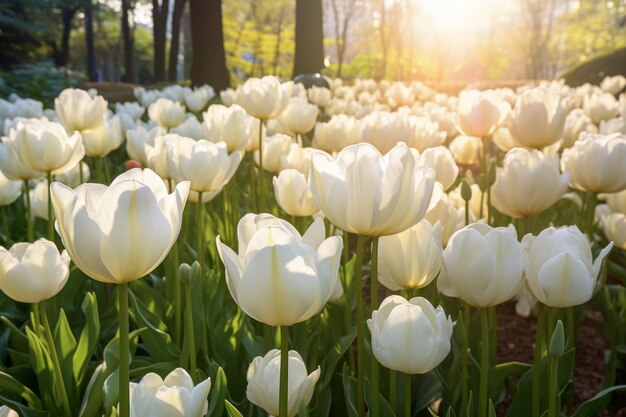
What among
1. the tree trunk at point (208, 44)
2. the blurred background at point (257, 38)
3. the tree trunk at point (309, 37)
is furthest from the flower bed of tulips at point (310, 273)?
the tree trunk at point (309, 37)

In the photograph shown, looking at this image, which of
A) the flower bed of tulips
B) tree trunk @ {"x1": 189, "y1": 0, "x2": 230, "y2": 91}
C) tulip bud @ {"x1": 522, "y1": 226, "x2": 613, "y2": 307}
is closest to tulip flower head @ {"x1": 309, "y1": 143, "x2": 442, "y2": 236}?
the flower bed of tulips

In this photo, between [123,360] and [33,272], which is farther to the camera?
[33,272]

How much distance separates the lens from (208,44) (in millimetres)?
10750

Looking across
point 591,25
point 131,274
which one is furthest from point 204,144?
point 591,25

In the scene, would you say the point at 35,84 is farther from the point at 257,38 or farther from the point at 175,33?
the point at 257,38

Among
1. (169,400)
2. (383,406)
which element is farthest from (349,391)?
(169,400)

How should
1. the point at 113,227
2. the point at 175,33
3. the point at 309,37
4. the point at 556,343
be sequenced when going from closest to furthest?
1. the point at 113,227
2. the point at 556,343
3. the point at 309,37
4. the point at 175,33

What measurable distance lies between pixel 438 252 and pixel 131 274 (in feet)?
2.08

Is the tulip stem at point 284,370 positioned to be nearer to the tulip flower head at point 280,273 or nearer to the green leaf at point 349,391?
the tulip flower head at point 280,273

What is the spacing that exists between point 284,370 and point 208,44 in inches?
402

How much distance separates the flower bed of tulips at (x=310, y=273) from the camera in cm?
103

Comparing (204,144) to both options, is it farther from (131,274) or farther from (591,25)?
(591,25)

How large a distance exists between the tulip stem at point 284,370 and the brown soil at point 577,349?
1.36 meters

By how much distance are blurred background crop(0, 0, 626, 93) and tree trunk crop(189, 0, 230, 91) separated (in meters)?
0.02
